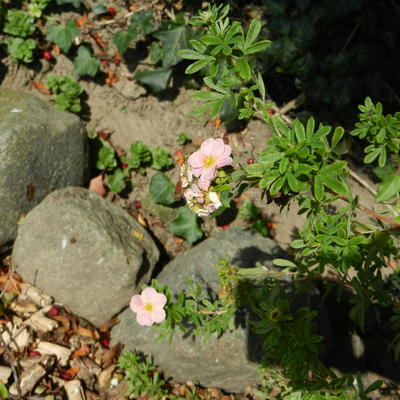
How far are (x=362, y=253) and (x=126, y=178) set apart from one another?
236 cm

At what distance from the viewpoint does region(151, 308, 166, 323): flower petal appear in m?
2.07

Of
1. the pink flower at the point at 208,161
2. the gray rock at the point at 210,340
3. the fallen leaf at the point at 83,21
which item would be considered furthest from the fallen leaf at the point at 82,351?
the fallen leaf at the point at 83,21

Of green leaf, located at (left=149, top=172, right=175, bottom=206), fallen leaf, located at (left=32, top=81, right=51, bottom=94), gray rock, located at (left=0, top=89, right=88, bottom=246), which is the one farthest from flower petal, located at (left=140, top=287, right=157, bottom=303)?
fallen leaf, located at (left=32, top=81, right=51, bottom=94)

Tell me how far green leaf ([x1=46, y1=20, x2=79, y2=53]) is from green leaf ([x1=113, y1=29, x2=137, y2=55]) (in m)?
0.35

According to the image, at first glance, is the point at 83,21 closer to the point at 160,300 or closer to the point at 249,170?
the point at 160,300

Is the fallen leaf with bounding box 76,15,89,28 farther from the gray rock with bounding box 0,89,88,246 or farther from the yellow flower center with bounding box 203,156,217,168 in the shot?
the yellow flower center with bounding box 203,156,217,168

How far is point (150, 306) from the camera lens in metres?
2.13

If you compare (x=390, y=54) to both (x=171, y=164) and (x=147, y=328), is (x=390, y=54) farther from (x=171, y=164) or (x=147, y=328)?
(x=147, y=328)

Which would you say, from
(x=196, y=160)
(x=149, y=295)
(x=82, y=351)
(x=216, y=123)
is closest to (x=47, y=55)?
(x=216, y=123)

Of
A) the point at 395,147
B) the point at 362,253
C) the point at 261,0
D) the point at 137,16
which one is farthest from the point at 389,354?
the point at 137,16

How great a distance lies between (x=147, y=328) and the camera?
2.90 metres

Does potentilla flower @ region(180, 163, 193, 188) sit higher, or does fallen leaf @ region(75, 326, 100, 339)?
potentilla flower @ region(180, 163, 193, 188)

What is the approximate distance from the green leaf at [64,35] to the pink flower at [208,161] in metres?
2.69

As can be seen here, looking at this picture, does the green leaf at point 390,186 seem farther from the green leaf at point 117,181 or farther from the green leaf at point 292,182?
the green leaf at point 117,181
